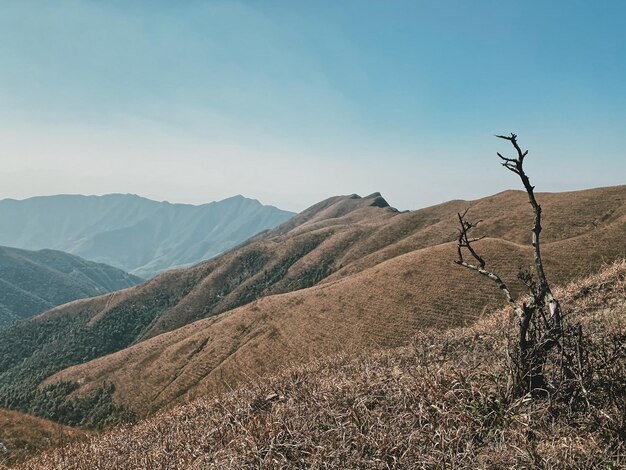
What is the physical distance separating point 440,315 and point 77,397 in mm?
78401

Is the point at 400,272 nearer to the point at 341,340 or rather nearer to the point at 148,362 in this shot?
the point at 341,340

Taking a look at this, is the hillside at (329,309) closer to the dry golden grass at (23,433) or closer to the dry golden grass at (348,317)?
the dry golden grass at (348,317)

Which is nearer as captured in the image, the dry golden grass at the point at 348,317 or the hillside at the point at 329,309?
the dry golden grass at the point at 348,317

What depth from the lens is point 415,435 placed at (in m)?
6.81

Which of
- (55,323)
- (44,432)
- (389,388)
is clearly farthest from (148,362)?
(55,323)

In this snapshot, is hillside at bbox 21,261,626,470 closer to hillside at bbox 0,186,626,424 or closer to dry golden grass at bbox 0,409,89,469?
hillside at bbox 0,186,626,424

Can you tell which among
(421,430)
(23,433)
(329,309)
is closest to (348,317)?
(329,309)

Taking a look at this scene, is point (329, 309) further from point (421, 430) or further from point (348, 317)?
point (421, 430)

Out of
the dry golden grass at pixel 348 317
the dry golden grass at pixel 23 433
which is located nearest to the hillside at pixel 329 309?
the dry golden grass at pixel 348 317

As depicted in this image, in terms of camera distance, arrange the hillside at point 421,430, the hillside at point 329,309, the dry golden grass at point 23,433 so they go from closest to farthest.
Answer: the hillside at point 421,430, the dry golden grass at point 23,433, the hillside at point 329,309

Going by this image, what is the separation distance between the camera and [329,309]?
6162cm

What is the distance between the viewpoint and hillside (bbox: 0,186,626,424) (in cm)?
5119

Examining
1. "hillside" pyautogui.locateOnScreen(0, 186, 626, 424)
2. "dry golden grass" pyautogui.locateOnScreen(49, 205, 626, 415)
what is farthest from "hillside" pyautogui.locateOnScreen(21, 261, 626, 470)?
"dry golden grass" pyautogui.locateOnScreen(49, 205, 626, 415)

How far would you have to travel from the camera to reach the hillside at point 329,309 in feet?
168
